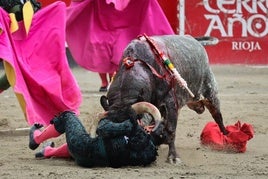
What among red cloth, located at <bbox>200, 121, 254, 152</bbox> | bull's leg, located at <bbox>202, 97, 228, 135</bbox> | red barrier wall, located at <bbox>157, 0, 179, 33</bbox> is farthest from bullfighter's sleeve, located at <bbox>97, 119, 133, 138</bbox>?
red barrier wall, located at <bbox>157, 0, 179, 33</bbox>

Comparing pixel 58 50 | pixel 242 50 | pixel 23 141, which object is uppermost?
pixel 58 50

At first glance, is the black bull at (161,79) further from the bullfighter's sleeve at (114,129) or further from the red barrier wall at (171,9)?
the red barrier wall at (171,9)

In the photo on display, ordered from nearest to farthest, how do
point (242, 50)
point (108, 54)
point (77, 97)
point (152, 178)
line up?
point (152, 178), point (77, 97), point (108, 54), point (242, 50)

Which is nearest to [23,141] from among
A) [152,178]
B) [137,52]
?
[137,52]

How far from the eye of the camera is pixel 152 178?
4664 millimetres

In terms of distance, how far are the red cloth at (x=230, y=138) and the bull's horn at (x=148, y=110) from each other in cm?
109

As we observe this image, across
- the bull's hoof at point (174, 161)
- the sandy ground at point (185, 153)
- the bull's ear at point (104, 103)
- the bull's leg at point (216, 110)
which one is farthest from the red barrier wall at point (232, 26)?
the bull's ear at point (104, 103)

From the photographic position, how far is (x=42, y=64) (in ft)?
18.9

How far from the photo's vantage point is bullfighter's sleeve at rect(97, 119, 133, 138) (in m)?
4.82

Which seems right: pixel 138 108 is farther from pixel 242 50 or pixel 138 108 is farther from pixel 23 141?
pixel 242 50

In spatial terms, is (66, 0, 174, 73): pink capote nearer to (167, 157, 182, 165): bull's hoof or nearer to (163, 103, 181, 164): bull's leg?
(163, 103, 181, 164): bull's leg

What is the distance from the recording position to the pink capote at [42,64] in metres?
5.49

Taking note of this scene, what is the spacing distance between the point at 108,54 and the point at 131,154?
8.86 ft

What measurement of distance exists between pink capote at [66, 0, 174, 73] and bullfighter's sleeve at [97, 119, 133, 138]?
240cm
